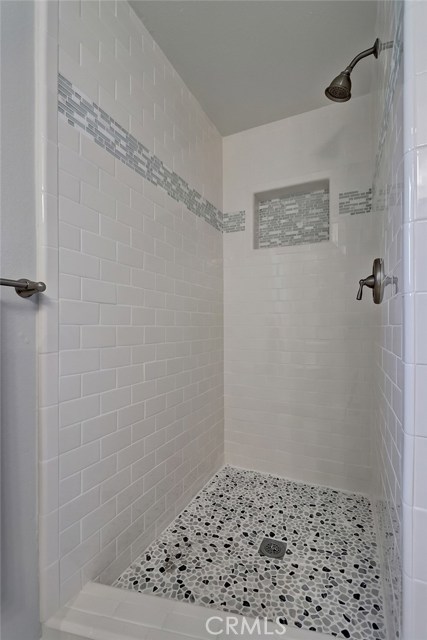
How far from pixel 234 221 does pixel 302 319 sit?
870 mm

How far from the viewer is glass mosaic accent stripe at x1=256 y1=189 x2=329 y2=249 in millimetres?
1949

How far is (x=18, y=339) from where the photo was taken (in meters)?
0.83

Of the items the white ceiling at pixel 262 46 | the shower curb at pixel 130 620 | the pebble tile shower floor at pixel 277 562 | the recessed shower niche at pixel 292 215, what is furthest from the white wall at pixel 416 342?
→ the recessed shower niche at pixel 292 215

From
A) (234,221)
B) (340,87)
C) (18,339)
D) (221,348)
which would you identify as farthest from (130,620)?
(340,87)

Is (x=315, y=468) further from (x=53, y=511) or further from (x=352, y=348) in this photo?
(x=53, y=511)

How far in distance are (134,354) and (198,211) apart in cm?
104

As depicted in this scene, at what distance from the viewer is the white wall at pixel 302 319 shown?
1770mm

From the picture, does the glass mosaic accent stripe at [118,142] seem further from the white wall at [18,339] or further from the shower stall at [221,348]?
the white wall at [18,339]

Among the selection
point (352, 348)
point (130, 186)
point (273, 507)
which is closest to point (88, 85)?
point (130, 186)

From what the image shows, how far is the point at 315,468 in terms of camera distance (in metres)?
1.87

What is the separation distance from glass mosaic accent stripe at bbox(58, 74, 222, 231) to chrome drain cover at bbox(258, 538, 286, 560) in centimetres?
177

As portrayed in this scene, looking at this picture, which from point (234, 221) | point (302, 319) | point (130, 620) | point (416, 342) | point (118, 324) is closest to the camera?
point (416, 342)

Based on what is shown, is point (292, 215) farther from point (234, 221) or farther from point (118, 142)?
point (118, 142)

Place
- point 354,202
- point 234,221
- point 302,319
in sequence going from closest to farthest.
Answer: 1. point 354,202
2. point 302,319
3. point 234,221
